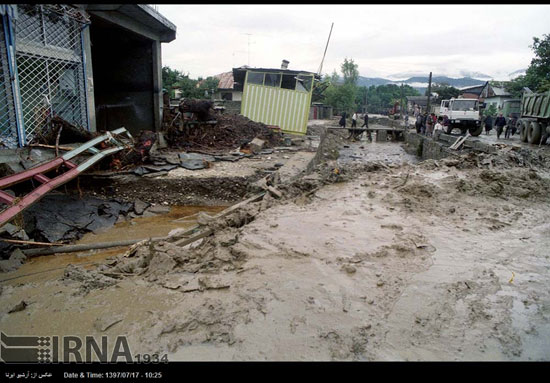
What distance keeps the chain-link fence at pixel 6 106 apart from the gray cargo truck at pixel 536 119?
753 inches

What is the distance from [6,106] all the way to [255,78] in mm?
12160

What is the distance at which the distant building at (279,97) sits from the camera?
16.8 meters

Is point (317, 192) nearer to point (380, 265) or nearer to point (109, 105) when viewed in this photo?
point (380, 265)

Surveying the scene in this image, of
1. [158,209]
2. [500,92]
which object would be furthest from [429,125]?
[500,92]

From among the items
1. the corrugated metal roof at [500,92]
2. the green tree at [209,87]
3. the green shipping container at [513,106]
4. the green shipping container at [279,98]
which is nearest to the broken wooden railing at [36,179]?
the green shipping container at [279,98]

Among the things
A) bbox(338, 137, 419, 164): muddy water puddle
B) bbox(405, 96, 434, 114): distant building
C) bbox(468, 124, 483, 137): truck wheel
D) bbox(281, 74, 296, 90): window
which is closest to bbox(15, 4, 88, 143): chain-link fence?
bbox(281, 74, 296, 90): window

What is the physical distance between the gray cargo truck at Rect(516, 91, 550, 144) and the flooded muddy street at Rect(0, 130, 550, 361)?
12282 mm

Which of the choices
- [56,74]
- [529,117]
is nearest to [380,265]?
[56,74]

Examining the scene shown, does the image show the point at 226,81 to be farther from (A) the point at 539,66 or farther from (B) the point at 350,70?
(B) the point at 350,70

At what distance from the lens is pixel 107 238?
6.55 m

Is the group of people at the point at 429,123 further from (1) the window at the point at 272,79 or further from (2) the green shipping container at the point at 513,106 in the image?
(2) the green shipping container at the point at 513,106

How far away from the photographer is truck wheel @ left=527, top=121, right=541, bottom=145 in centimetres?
1587

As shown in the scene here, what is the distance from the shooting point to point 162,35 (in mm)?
13781
